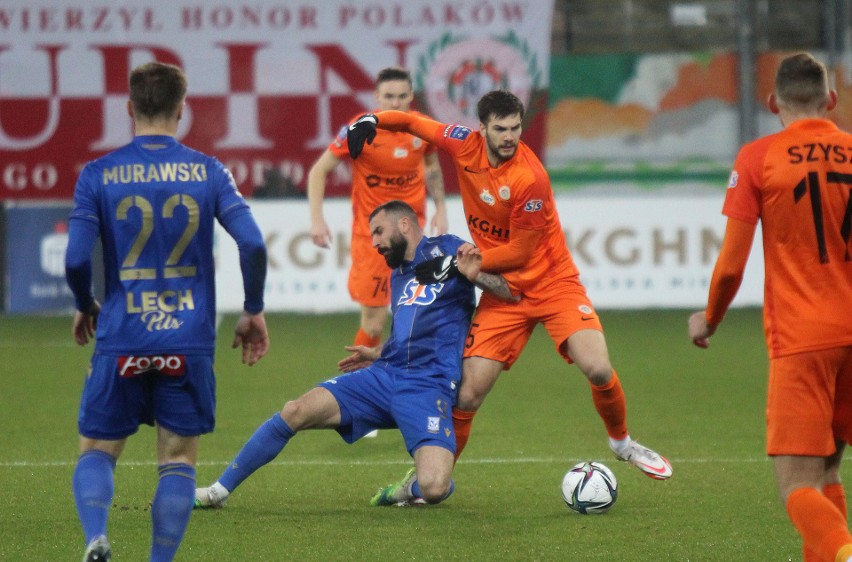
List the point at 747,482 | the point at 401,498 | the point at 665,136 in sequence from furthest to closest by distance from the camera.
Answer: the point at 665,136 → the point at 747,482 → the point at 401,498

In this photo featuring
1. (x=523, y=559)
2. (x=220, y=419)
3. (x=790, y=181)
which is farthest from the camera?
(x=220, y=419)

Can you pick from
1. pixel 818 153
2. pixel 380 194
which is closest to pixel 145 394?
pixel 818 153

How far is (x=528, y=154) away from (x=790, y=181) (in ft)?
7.79

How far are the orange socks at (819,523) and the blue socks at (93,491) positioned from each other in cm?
211

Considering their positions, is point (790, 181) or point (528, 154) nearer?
point (790, 181)

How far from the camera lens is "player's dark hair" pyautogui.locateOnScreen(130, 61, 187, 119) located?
163 inches

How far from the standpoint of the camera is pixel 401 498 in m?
5.89

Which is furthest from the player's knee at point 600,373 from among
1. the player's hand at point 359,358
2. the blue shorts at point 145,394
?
the blue shorts at point 145,394

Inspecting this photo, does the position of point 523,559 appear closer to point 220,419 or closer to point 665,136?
point 220,419

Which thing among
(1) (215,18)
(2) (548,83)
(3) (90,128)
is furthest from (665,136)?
(3) (90,128)

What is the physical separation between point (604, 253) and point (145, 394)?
9.39 m

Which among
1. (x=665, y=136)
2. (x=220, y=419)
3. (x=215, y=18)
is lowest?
(x=220, y=419)

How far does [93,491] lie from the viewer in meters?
4.29

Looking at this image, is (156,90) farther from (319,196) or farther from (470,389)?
(319,196)
